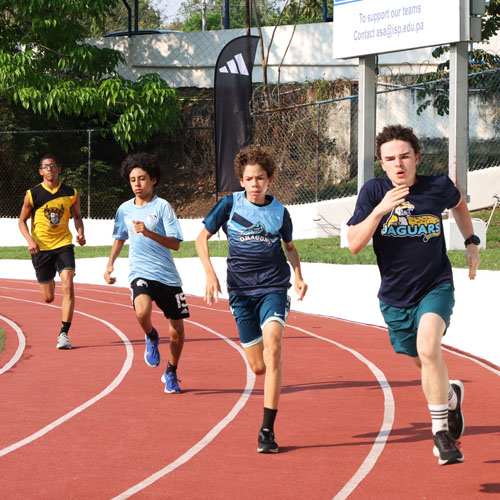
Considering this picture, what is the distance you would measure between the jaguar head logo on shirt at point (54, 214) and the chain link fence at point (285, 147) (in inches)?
479

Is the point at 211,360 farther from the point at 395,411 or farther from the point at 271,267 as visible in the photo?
the point at 271,267

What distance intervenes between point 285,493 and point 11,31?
25.2 metres

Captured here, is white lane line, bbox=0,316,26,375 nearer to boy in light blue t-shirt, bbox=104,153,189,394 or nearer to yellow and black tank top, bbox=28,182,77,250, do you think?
yellow and black tank top, bbox=28,182,77,250

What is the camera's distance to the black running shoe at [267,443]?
593cm

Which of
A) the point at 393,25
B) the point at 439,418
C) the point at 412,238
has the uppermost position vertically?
the point at 393,25

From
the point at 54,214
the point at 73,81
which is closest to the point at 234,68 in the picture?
the point at 73,81

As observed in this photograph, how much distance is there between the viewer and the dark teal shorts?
5.56 m

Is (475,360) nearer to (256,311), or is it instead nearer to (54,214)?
(256,311)

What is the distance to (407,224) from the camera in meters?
5.58

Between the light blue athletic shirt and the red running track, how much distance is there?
0.99 metres

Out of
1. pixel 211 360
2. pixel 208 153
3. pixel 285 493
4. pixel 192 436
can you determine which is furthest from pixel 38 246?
pixel 208 153

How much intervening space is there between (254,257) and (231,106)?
13.0m

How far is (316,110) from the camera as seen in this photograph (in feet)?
80.7

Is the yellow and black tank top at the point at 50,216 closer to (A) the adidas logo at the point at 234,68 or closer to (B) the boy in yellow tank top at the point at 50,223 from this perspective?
(B) the boy in yellow tank top at the point at 50,223
